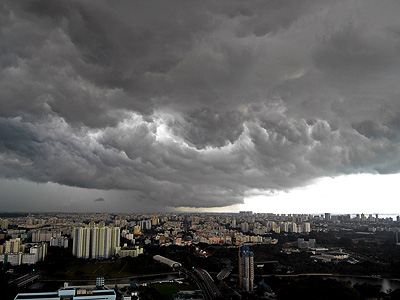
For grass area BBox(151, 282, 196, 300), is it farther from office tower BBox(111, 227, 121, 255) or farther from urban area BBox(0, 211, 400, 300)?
office tower BBox(111, 227, 121, 255)

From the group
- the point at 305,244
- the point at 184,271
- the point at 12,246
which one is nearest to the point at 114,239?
the point at 12,246

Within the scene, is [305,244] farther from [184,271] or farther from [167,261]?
[184,271]

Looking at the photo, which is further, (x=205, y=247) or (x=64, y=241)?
(x=205, y=247)

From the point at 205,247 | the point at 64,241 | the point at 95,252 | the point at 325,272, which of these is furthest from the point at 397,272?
the point at 64,241

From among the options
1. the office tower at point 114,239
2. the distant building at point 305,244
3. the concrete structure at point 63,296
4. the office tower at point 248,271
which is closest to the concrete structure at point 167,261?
the office tower at point 114,239

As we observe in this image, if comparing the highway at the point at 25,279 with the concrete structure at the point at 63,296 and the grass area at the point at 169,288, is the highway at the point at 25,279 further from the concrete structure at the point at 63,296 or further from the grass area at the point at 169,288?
the grass area at the point at 169,288

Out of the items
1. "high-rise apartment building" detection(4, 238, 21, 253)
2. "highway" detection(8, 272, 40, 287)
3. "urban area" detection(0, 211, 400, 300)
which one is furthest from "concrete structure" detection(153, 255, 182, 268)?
"high-rise apartment building" detection(4, 238, 21, 253)

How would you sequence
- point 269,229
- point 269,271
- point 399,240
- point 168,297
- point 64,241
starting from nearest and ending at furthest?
point 168,297 → point 269,271 → point 64,241 → point 399,240 → point 269,229

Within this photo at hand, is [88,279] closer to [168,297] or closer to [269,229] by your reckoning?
[168,297]

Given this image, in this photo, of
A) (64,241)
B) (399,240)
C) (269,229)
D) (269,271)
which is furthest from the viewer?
(269,229)
